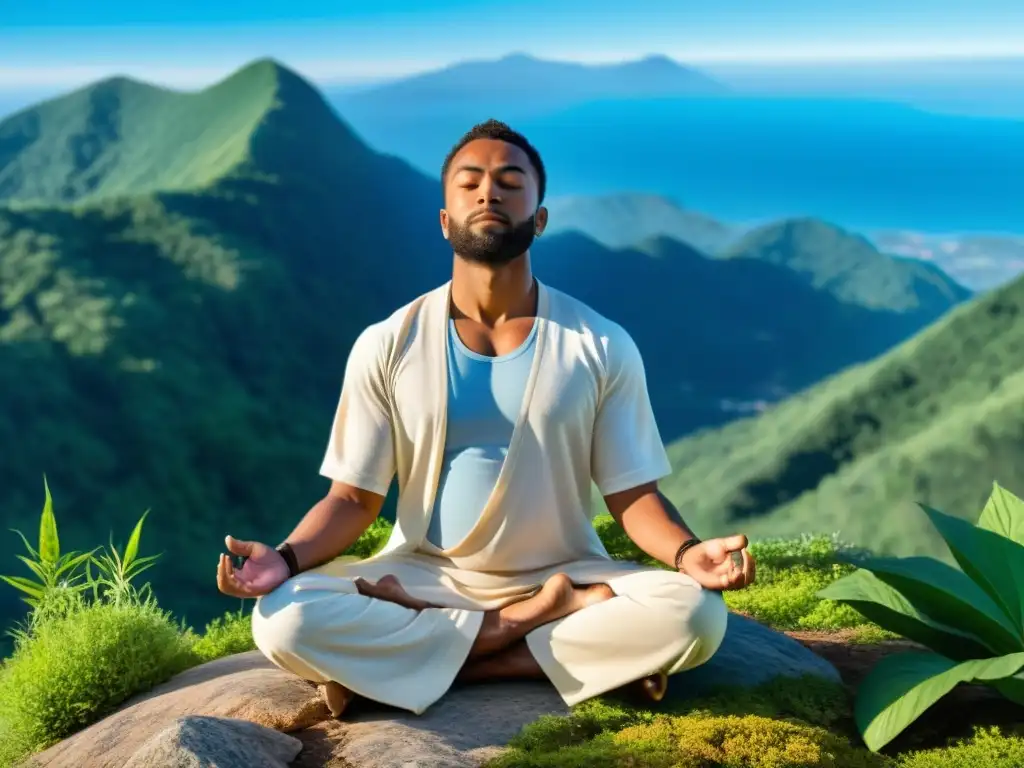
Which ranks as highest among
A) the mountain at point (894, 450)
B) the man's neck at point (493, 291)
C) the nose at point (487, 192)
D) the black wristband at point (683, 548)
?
the nose at point (487, 192)

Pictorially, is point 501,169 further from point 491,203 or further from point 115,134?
point 115,134

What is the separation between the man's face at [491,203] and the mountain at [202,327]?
41.1 feet

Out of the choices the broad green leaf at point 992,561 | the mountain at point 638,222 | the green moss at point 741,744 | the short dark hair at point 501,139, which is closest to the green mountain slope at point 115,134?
the mountain at point 638,222

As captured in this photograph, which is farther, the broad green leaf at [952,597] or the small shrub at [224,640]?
the small shrub at [224,640]

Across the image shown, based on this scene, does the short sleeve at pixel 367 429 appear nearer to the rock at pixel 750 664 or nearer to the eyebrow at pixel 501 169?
the eyebrow at pixel 501 169

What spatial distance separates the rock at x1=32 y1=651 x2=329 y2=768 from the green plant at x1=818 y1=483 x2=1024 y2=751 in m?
1.59

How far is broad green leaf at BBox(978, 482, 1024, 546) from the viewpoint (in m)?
3.98

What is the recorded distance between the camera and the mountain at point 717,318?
25.4m

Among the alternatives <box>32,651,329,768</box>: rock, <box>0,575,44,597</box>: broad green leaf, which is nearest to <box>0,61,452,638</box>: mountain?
<box>0,575,44,597</box>: broad green leaf

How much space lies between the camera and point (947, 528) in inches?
151

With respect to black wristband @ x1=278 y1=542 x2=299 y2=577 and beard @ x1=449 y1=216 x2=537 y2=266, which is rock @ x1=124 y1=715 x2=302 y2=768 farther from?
beard @ x1=449 y1=216 x2=537 y2=266

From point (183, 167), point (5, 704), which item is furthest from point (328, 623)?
point (183, 167)

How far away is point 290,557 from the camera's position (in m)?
3.50

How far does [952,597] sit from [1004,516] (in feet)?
1.90
